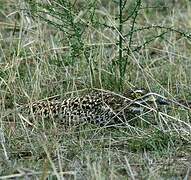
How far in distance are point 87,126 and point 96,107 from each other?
0.22 metres

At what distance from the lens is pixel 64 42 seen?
5.78 m

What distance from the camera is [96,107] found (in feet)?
14.6

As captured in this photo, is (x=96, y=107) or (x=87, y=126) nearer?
(x=87, y=126)

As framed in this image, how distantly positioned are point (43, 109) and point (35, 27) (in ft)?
5.38

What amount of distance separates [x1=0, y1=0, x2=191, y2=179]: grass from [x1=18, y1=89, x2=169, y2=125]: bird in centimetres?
8

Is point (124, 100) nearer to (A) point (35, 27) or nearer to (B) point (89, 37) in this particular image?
(B) point (89, 37)

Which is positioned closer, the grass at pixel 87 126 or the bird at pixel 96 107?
the grass at pixel 87 126

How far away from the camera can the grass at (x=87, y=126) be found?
3.44m

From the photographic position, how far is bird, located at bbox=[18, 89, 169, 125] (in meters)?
4.31

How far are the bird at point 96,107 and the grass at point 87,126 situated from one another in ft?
0.25

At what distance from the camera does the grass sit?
3.44 m

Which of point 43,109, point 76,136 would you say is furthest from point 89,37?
point 76,136

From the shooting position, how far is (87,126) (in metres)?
4.28

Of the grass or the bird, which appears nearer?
the grass
